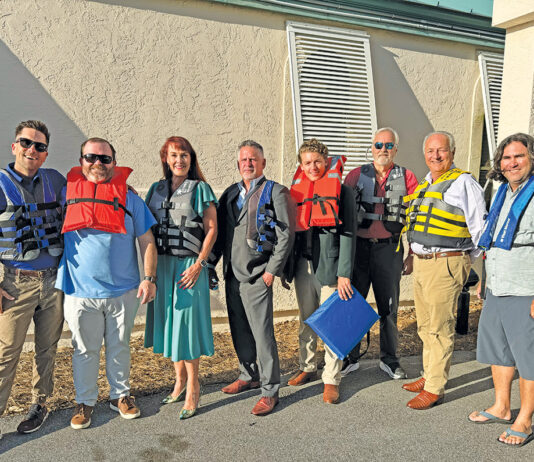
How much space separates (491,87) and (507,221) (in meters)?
4.65

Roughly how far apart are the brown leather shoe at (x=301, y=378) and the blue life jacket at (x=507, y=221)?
6.23 feet

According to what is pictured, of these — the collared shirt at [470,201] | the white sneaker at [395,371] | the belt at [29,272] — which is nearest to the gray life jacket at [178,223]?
the belt at [29,272]

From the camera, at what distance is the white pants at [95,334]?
3410 mm

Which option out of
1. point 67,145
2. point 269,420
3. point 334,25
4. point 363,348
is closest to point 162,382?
Answer: point 269,420

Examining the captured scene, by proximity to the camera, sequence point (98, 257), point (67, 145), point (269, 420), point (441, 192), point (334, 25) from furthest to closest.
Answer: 1. point (334, 25)
2. point (67, 145)
3. point (441, 192)
4. point (269, 420)
5. point (98, 257)

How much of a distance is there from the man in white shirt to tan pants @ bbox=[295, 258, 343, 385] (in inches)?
26.7

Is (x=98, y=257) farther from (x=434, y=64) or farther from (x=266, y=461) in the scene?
(x=434, y=64)

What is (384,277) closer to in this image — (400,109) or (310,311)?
(310,311)

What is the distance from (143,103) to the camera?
5.48 meters

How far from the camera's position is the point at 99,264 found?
3.38 metres

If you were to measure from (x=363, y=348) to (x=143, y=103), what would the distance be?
377cm

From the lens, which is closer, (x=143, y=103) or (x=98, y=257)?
(x=98, y=257)

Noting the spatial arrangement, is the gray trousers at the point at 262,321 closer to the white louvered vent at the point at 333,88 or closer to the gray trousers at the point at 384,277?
the gray trousers at the point at 384,277

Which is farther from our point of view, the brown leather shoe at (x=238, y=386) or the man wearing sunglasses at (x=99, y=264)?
the brown leather shoe at (x=238, y=386)
